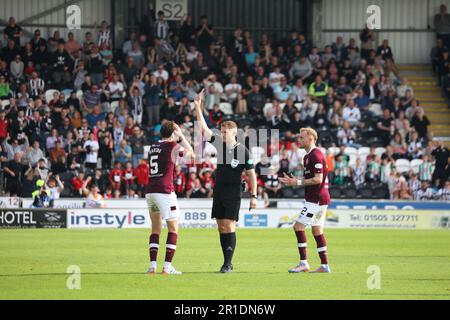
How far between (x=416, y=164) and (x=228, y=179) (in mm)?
20349

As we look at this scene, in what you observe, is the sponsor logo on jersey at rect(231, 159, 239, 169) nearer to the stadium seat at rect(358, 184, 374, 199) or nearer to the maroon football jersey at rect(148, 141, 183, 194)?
the maroon football jersey at rect(148, 141, 183, 194)

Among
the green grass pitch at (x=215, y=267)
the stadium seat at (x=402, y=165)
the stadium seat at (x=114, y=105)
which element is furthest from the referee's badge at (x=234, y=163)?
the stadium seat at (x=114, y=105)

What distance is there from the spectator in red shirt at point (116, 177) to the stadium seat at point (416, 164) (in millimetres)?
10317

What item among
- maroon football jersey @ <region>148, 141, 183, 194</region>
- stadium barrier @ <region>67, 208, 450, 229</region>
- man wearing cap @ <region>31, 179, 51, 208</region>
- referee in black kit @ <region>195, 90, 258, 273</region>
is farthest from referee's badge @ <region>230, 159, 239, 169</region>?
man wearing cap @ <region>31, 179, 51, 208</region>

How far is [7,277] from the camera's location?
15164mm

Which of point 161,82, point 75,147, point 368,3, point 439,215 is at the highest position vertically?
point 368,3

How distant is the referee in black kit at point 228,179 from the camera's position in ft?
52.4

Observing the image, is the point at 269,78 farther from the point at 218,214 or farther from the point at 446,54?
the point at 218,214

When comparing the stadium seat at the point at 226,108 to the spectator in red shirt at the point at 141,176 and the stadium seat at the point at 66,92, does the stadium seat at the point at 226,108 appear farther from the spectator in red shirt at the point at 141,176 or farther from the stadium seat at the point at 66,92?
the stadium seat at the point at 66,92

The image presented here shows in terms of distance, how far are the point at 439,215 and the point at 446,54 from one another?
10987 millimetres

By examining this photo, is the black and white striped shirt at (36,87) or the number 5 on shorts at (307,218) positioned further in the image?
the black and white striped shirt at (36,87)

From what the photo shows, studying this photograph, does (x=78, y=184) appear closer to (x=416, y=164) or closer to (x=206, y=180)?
(x=206, y=180)

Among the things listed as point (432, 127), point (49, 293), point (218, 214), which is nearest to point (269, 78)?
point (432, 127)
